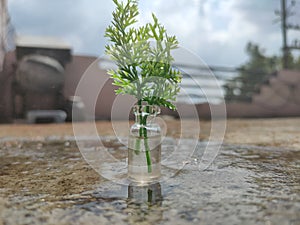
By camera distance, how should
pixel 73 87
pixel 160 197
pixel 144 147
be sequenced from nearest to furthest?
pixel 160 197, pixel 144 147, pixel 73 87

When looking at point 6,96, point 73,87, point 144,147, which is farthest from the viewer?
point 73,87

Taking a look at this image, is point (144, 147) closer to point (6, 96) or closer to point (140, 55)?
Result: point (140, 55)

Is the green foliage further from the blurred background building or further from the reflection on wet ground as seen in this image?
the blurred background building

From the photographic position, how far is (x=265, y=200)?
0.64 metres

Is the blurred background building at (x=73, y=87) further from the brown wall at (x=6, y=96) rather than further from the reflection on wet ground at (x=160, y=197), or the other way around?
the reflection on wet ground at (x=160, y=197)

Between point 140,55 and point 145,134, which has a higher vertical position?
point 140,55

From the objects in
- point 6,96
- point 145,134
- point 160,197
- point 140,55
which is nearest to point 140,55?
point 140,55

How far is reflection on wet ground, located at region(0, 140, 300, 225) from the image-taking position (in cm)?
55

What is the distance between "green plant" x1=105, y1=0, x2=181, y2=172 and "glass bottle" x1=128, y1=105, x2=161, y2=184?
32mm

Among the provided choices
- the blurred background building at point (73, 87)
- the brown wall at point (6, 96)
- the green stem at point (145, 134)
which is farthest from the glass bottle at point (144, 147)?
the brown wall at point (6, 96)

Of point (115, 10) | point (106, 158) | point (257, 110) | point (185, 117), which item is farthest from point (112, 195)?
point (257, 110)

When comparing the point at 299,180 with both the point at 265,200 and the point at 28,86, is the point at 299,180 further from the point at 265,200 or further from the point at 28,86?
the point at 28,86

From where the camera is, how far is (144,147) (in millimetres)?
819

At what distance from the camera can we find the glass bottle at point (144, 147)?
0.81 m
